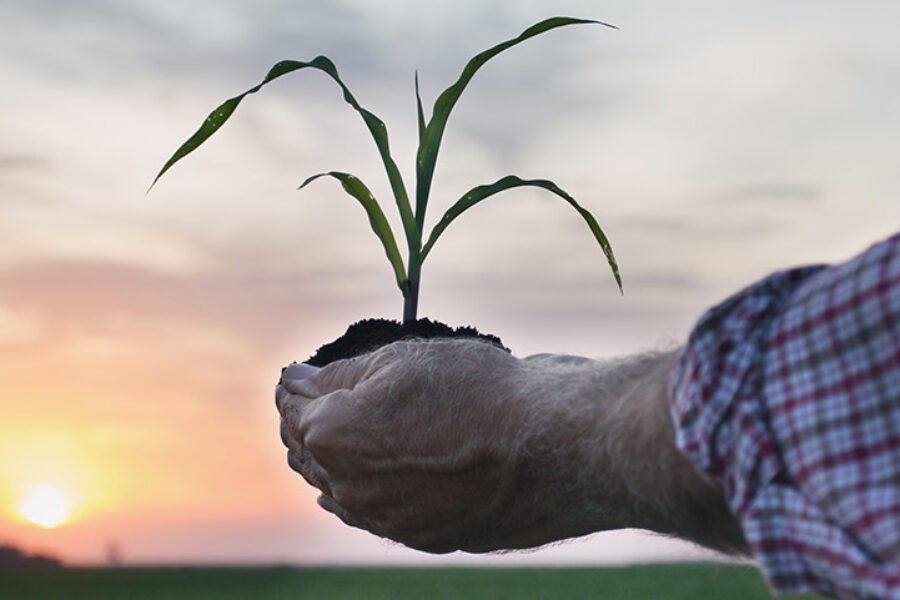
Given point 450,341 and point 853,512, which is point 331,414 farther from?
point 853,512

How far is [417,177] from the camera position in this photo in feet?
4.13

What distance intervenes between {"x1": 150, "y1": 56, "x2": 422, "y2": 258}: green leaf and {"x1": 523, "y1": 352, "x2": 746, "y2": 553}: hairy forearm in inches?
18.4

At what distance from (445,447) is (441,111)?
587 mm

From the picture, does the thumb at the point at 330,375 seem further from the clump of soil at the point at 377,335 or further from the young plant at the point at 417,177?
the young plant at the point at 417,177

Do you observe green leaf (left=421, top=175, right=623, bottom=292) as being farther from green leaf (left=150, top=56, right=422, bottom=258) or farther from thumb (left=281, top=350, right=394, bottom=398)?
thumb (left=281, top=350, right=394, bottom=398)

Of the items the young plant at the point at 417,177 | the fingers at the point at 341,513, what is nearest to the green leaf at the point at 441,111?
the young plant at the point at 417,177

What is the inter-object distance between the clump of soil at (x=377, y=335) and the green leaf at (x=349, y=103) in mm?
132

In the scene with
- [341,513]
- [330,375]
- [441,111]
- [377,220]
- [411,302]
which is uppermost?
[441,111]

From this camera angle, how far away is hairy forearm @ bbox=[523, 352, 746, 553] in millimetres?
635

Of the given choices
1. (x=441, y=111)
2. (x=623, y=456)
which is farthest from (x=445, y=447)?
(x=441, y=111)

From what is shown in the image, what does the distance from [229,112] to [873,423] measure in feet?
3.15

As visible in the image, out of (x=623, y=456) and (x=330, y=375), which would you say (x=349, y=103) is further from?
(x=623, y=456)

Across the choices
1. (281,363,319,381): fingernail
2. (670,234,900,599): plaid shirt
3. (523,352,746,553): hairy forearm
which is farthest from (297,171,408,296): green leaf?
(670,234,900,599): plaid shirt

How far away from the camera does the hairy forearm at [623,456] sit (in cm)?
63
